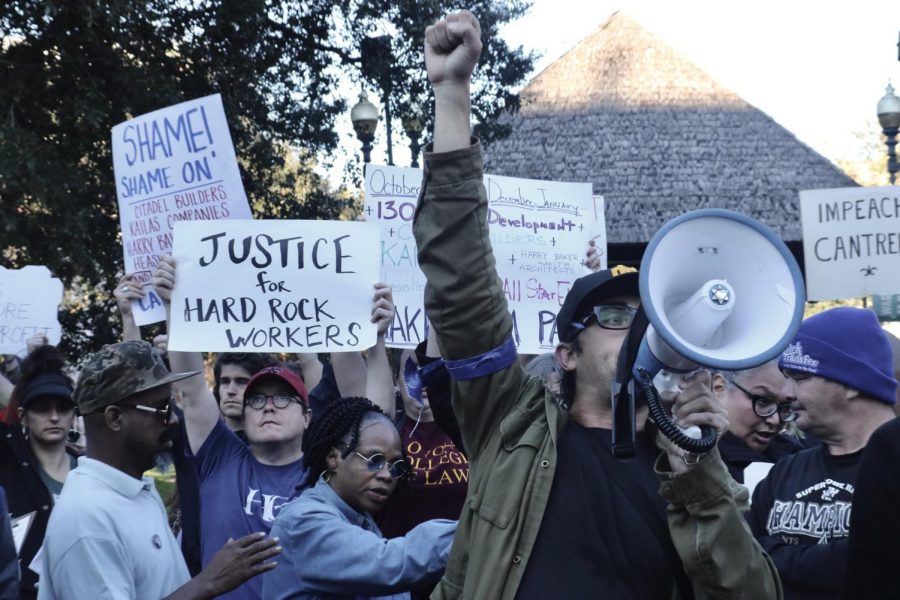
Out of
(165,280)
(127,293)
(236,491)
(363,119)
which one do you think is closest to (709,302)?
(236,491)

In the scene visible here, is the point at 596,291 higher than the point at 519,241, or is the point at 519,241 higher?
the point at 519,241

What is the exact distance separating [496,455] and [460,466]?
2143 mm

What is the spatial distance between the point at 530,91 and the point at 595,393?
19921mm

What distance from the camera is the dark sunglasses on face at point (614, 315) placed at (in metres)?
2.87

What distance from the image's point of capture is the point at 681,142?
22.0 metres

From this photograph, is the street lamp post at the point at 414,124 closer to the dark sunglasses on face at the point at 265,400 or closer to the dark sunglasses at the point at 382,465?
the dark sunglasses on face at the point at 265,400

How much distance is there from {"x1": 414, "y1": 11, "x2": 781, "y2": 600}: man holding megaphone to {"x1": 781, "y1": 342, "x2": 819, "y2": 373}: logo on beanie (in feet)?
3.57

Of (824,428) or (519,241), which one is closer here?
(824,428)

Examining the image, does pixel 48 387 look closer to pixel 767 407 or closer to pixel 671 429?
pixel 767 407

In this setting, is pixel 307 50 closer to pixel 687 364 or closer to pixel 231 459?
pixel 231 459

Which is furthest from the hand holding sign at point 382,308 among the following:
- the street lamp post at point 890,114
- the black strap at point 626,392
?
the street lamp post at point 890,114

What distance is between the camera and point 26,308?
7074 millimetres

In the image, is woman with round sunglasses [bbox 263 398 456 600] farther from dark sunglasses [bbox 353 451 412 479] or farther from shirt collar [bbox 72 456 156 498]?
shirt collar [bbox 72 456 156 498]

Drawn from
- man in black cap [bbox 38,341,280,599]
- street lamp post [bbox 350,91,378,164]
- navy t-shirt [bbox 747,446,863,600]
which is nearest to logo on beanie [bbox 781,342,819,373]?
navy t-shirt [bbox 747,446,863,600]
